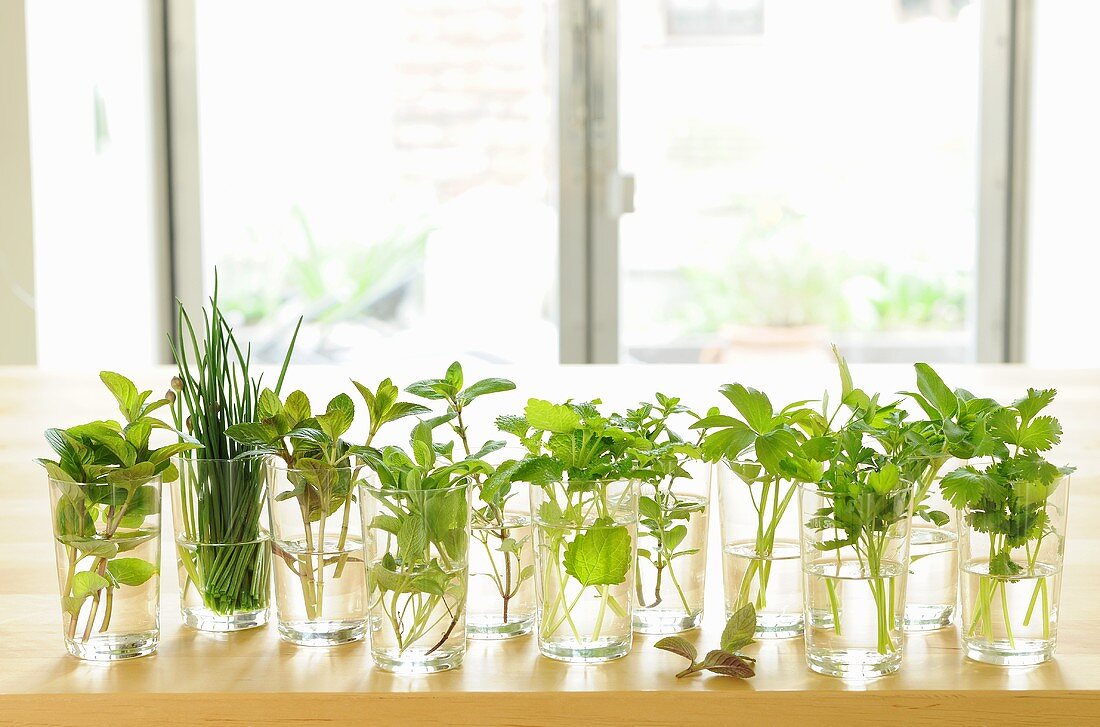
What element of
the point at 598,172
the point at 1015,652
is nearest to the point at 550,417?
the point at 1015,652

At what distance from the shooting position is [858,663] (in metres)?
0.55

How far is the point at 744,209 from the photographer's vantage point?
3686 millimetres

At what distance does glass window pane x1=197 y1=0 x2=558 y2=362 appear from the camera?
3584mm

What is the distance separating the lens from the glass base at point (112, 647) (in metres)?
0.58

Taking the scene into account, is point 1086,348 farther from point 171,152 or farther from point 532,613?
point 532,613

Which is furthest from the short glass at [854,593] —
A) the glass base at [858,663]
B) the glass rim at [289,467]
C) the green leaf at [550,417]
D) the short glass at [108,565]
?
the short glass at [108,565]

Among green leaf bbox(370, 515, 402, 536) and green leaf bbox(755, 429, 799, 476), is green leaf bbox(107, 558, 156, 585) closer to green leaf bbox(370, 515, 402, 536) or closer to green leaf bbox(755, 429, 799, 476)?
green leaf bbox(370, 515, 402, 536)

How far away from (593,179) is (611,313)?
1.39 ft

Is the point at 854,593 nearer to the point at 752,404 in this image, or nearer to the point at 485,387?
the point at 752,404

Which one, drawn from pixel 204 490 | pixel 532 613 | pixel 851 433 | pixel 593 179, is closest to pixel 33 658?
pixel 204 490

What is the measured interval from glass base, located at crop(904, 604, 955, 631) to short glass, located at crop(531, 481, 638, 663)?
0.50 feet

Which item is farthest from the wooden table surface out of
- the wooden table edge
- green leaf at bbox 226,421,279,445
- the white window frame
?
the white window frame

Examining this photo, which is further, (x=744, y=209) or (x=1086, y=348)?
(x=744, y=209)

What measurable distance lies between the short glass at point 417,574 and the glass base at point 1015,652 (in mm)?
257
